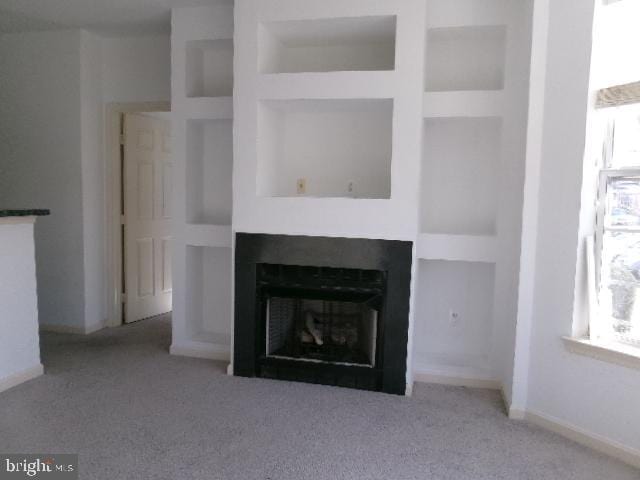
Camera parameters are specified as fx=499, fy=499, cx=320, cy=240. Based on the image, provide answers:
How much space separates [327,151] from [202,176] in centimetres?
113

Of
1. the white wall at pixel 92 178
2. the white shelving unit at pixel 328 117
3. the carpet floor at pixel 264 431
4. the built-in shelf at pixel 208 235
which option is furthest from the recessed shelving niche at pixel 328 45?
the carpet floor at pixel 264 431

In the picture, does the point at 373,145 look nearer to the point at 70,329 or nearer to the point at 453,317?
the point at 453,317

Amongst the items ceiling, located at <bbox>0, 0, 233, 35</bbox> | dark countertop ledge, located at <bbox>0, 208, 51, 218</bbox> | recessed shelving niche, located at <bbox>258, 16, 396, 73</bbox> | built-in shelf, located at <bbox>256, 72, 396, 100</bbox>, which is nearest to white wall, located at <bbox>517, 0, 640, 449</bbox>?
built-in shelf, located at <bbox>256, 72, 396, 100</bbox>

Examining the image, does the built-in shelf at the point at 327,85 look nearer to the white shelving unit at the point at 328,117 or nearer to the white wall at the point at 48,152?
the white shelving unit at the point at 328,117

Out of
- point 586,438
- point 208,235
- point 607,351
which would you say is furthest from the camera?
point 208,235

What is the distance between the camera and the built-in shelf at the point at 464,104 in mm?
3441

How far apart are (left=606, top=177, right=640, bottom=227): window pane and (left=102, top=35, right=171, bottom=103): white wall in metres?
3.72

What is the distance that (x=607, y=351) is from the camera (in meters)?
2.62

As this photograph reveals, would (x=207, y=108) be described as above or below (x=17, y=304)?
above

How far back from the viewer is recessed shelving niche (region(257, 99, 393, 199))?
3.82 m

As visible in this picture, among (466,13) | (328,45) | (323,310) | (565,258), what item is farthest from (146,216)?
(565,258)

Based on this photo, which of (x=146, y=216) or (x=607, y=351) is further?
(x=146, y=216)

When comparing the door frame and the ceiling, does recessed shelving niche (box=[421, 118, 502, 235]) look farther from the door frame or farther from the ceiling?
the door frame

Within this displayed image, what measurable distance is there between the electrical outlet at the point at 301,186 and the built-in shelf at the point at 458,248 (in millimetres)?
1005
